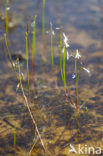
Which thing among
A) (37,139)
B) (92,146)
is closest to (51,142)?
(37,139)

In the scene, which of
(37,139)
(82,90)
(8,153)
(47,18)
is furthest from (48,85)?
(47,18)

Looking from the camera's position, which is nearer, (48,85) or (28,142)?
(28,142)

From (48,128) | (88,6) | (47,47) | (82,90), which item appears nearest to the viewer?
(48,128)

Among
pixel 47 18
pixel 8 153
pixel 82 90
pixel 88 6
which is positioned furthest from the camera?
pixel 88 6

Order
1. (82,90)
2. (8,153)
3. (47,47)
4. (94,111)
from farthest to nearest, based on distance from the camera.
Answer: (47,47) → (82,90) → (94,111) → (8,153)

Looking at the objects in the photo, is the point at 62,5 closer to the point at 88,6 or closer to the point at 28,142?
the point at 88,6

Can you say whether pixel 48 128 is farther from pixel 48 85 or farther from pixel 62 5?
pixel 62 5
